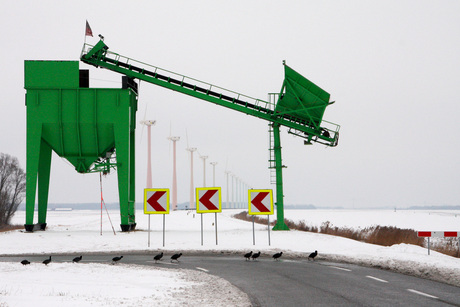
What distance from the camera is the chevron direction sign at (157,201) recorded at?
2145 cm

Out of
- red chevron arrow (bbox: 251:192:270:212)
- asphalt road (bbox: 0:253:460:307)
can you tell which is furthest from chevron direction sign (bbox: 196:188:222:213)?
asphalt road (bbox: 0:253:460:307)

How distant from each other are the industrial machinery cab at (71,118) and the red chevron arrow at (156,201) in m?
12.5

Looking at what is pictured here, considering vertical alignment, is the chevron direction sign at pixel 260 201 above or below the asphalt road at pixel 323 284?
above

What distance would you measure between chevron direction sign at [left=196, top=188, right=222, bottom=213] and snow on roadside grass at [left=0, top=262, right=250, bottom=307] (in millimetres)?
7217

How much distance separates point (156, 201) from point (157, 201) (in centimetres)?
5

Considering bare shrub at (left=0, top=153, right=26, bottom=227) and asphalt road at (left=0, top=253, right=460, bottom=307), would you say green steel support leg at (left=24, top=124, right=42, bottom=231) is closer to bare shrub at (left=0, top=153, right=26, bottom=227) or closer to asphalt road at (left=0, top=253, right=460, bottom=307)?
asphalt road at (left=0, top=253, right=460, bottom=307)

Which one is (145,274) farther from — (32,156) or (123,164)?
(32,156)

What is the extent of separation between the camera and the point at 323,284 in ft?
37.0

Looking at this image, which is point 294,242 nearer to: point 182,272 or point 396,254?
point 396,254

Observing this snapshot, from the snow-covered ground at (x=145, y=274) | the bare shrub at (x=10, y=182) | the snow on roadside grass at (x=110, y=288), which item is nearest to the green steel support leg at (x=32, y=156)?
the snow-covered ground at (x=145, y=274)

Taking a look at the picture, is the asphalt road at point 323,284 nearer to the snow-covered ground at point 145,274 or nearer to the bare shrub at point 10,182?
the snow-covered ground at point 145,274

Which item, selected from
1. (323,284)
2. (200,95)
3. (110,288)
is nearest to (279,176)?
(200,95)

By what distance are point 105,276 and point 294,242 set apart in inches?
554

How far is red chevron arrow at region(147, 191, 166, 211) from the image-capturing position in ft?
70.6
